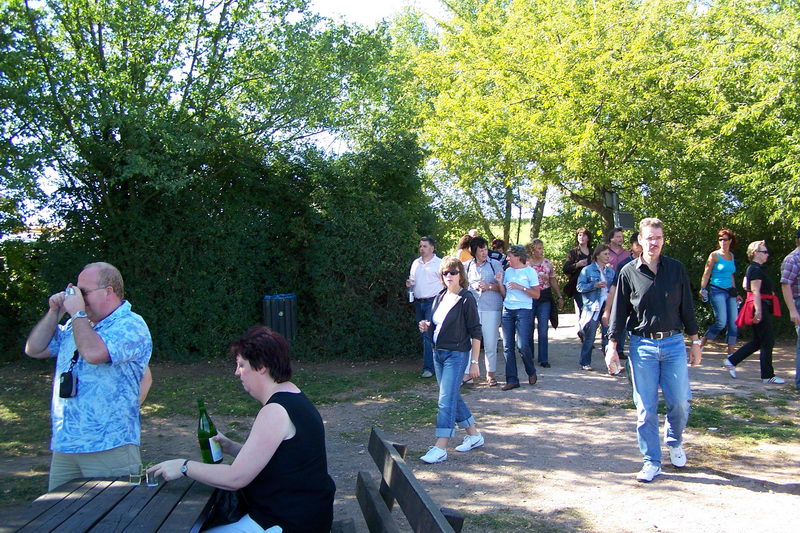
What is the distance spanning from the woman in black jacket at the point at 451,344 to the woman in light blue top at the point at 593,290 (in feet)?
12.9

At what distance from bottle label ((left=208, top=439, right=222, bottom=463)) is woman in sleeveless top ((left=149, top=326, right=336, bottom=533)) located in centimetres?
25

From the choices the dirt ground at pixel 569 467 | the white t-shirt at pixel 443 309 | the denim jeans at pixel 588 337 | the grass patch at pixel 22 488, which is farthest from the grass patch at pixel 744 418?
the grass patch at pixel 22 488

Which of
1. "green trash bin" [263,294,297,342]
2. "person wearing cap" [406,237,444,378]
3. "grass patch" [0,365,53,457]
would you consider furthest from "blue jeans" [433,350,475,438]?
"green trash bin" [263,294,297,342]

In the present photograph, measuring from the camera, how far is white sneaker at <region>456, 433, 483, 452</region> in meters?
6.45

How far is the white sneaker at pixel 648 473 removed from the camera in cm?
548

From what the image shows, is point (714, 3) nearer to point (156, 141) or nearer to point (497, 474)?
point (156, 141)

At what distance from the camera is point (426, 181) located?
1241 centimetres

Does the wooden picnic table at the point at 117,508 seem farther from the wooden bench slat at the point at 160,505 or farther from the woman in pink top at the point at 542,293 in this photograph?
the woman in pink top at the point at 542,293

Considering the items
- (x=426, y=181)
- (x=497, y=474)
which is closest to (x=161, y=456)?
(x=497, y=474)

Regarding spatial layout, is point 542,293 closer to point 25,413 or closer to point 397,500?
point 25,413

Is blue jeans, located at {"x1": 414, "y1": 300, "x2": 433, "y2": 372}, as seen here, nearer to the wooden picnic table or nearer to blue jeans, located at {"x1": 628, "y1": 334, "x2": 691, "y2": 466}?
blue jeans, located at {"x1": 628, "y1": 334, "x2": 691, "y2": 466}

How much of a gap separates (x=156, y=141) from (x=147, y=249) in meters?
2.06

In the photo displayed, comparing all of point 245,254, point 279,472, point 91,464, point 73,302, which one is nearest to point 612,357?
point 279,472

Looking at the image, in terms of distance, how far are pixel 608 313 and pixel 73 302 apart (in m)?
4.45
